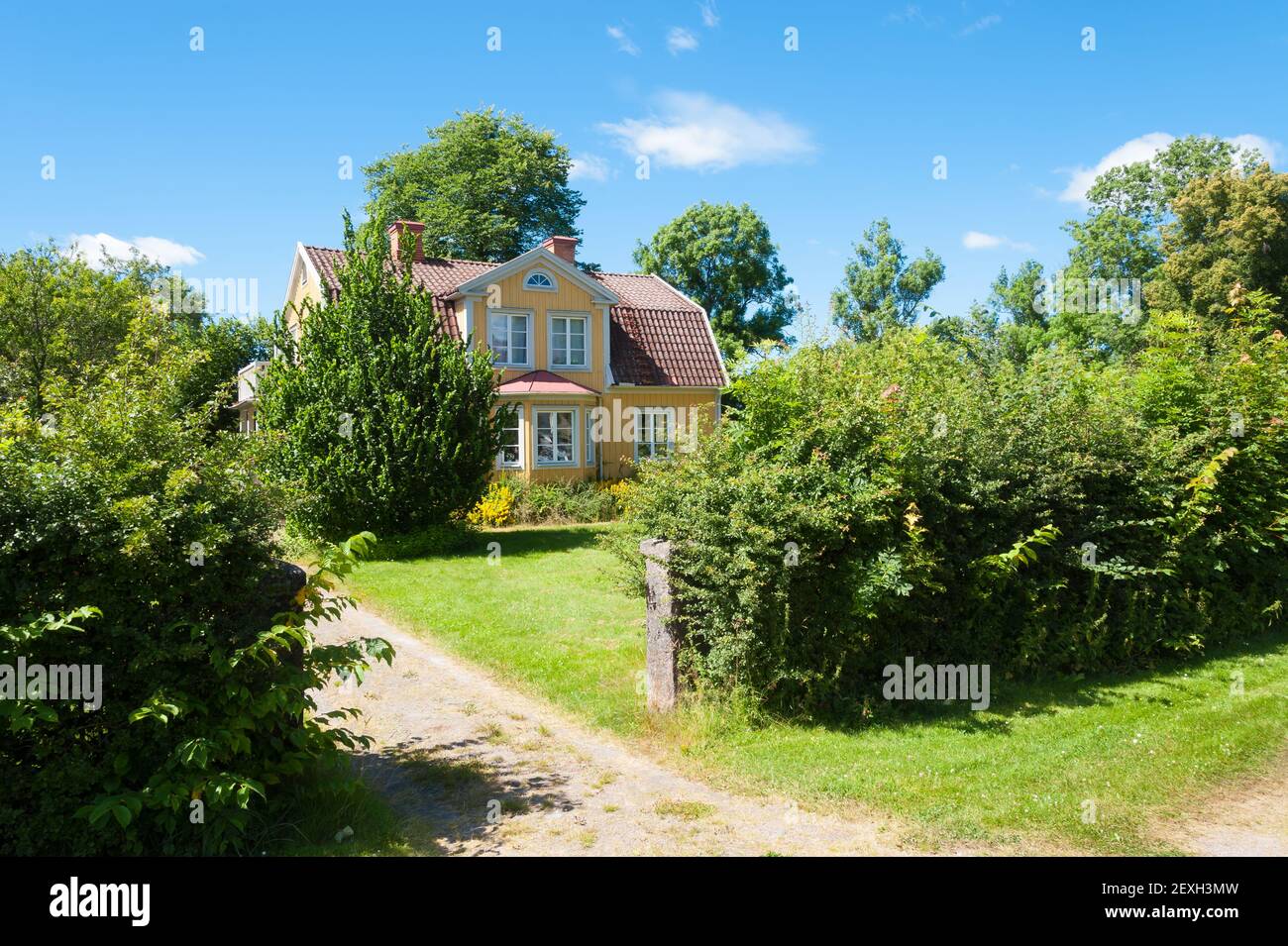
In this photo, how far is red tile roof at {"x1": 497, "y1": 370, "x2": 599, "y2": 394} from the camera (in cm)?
2472

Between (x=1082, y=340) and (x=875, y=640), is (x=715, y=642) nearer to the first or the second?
(x=875, y=640)

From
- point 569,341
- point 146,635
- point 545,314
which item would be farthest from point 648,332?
point 146,635

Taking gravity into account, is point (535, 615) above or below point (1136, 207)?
below

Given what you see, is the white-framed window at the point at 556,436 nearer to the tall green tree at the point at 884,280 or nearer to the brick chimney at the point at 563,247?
the brick chimney at the point at 563,247

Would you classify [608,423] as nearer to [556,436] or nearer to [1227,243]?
[556,436]

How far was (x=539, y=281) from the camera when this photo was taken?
85.3ft

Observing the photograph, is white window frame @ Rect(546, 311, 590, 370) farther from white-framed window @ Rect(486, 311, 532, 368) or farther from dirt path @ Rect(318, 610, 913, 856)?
dirt path @ Rect(318, 610, 913, 856)

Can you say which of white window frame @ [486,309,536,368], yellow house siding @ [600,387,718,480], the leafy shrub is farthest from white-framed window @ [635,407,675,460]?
white window frame @ [486,309,536,368]

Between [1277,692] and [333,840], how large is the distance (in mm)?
9230

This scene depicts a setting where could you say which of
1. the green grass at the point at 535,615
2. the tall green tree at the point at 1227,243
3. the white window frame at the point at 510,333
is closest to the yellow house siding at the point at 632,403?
the white window frame at the point at 510,333

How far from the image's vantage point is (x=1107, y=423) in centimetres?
966

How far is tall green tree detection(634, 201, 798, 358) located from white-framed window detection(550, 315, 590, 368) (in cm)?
1913

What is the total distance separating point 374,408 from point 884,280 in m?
43.2

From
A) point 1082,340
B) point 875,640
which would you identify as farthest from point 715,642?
point 1082,340
